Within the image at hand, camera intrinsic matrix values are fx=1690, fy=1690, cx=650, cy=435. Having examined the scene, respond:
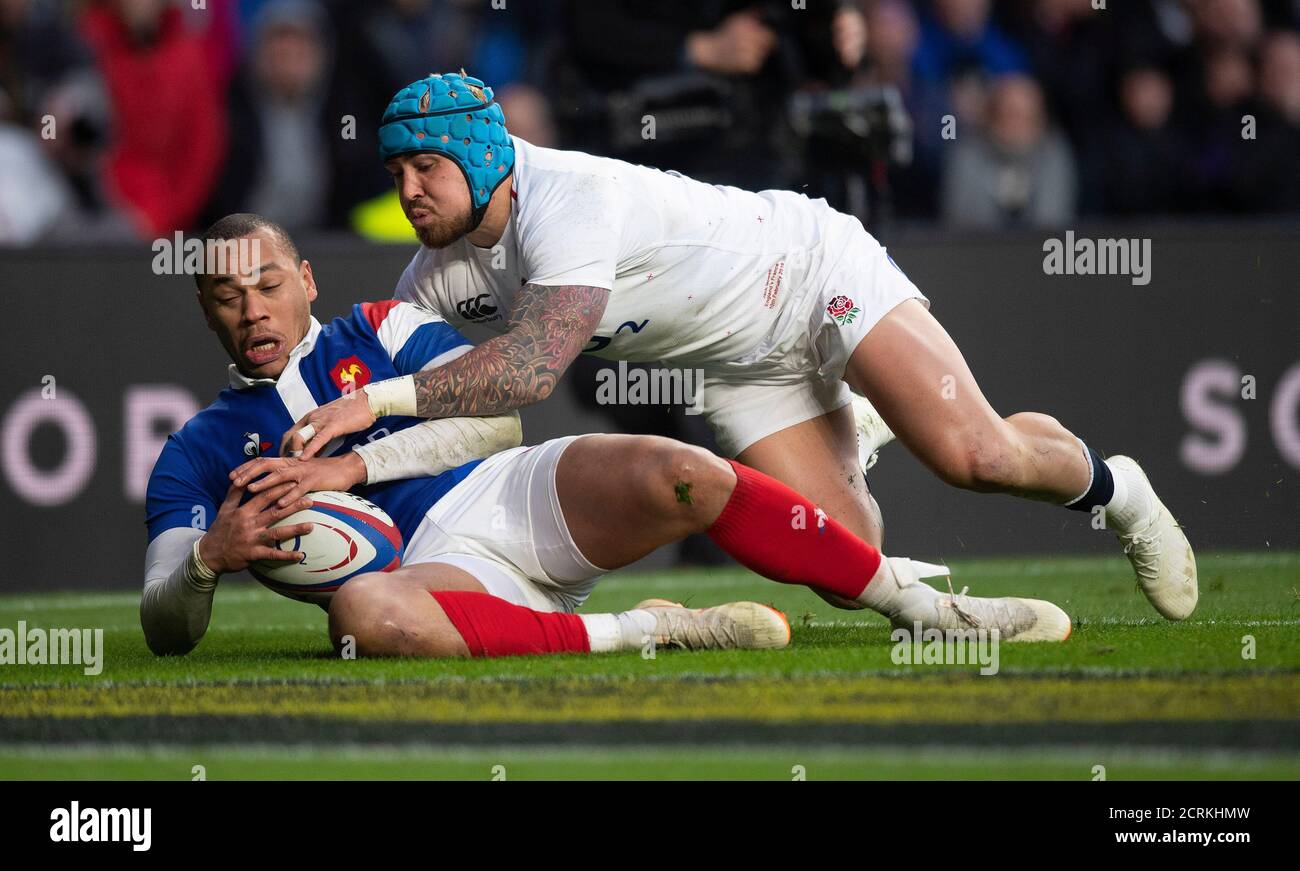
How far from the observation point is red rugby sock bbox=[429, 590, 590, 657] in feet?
14.4

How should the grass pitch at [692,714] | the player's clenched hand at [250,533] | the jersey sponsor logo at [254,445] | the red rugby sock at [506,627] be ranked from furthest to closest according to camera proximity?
1. the jersey sponsor logo at [254,445]
2. the red rugby sock at [506,627]
3. the player's clenched hand at [250,533]
4. the grass pitch at [692,714]

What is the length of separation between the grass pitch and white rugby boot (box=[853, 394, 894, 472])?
0.95 metres

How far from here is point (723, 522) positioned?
14.1 feet

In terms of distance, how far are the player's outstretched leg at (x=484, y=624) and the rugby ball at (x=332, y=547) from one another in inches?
3.3

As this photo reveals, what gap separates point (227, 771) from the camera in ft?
11.2

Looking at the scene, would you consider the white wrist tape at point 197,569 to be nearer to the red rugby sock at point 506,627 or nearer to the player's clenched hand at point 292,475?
the player's clenched hand at point 292,475

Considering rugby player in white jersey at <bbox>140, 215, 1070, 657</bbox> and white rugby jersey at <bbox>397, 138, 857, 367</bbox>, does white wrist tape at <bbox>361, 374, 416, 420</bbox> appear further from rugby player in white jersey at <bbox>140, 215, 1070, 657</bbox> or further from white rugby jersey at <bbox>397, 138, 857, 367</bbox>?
white rugby jersey at <bbox>397, 138, 857, 367</bbox>

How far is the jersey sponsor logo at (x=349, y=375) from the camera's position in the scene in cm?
466

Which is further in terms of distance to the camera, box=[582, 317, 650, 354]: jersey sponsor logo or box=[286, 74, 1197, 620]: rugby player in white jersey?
box=[582, 317, 650, 354]: jersey sponsor logo

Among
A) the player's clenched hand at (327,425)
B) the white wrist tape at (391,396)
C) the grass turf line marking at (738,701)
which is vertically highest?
the white wrist tape at (391,396)

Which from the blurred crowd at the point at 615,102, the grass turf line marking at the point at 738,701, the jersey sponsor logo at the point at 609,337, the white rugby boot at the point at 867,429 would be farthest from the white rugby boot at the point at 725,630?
the blurred crowd at the point at 615,102

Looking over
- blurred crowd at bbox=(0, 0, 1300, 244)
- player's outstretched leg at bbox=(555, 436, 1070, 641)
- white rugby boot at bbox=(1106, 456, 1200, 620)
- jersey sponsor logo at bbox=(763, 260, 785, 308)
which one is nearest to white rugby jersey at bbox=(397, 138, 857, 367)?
jersey sponsor logo at bbox=(763, 260, 785, 308)

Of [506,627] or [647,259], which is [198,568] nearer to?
[506,627]
